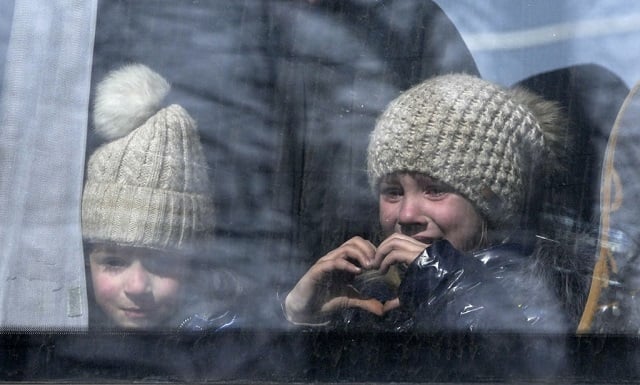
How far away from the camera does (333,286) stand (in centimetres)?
220

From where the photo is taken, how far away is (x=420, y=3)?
7.24 ft

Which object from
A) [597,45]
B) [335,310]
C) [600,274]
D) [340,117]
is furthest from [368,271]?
[597,45]

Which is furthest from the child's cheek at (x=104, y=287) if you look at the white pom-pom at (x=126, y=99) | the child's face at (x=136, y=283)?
the white pom-pom at (x=126, y=99)

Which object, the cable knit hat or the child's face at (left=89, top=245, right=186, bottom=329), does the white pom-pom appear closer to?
the child's face at (left=89, top=245, right=186, bottom=329)

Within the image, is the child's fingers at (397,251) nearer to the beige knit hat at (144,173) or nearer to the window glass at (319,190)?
the window glass at (319,190)

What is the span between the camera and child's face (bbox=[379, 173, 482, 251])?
2.15 meters

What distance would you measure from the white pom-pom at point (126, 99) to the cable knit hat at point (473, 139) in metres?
0.49

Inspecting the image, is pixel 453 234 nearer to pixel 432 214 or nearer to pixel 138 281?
pixel 432 214

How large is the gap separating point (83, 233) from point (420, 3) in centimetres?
88

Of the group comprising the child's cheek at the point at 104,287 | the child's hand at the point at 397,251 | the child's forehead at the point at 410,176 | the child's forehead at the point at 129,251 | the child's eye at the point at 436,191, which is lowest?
the child's cheek at the point at 104,287

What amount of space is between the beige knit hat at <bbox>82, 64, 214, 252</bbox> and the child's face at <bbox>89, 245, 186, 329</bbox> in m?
0.03

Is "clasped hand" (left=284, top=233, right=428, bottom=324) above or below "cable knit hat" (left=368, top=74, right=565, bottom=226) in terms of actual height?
below

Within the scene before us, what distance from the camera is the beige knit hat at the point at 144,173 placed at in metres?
2.23

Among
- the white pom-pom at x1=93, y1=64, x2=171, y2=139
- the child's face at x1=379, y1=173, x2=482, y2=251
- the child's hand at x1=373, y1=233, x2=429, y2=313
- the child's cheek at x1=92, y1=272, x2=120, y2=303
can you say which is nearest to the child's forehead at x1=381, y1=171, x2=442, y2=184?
the child's face at x1=379, y1=173, x2=482, y2=251
